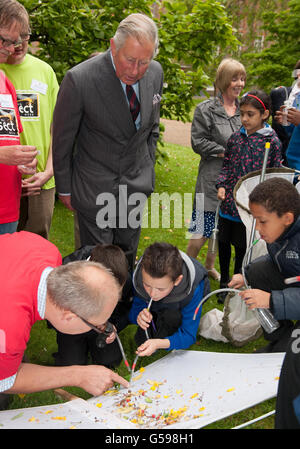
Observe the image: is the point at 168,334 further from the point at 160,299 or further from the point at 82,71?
the point at 82,71

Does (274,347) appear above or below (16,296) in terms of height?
below

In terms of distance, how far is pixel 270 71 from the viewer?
994 centimetres

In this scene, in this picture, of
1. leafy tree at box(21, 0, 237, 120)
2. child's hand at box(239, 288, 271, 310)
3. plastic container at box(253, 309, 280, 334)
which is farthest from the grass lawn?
leafy tree at box(21, 0, 237, 120)

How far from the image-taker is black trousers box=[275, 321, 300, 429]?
5.75 ft

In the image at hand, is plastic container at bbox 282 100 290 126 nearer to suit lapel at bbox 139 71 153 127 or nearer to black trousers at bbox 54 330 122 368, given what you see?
suit lapel at bbox 139 71 153 127

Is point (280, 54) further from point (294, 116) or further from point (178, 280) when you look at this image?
point (178, 280)

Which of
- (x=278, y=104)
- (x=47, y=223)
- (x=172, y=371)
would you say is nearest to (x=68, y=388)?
(x=172, y=371)

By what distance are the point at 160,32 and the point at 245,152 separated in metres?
3.35

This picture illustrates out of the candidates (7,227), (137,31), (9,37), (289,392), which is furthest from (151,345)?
(9,37)

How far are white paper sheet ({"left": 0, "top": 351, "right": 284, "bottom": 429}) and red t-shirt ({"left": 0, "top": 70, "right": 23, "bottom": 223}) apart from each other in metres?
1.21

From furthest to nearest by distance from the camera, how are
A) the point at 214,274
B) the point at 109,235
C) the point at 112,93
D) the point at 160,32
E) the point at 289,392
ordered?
the point at 160,32 < the point at 214,274 < the point at 109,235 < the point at 112,93 < the point at 289,392

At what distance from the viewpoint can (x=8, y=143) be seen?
8.90 feet

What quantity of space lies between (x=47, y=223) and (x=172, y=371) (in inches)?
64.0

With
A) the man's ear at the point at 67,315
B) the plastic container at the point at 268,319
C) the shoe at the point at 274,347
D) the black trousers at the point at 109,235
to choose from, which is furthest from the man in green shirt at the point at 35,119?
the shoe at the point at 274,347
